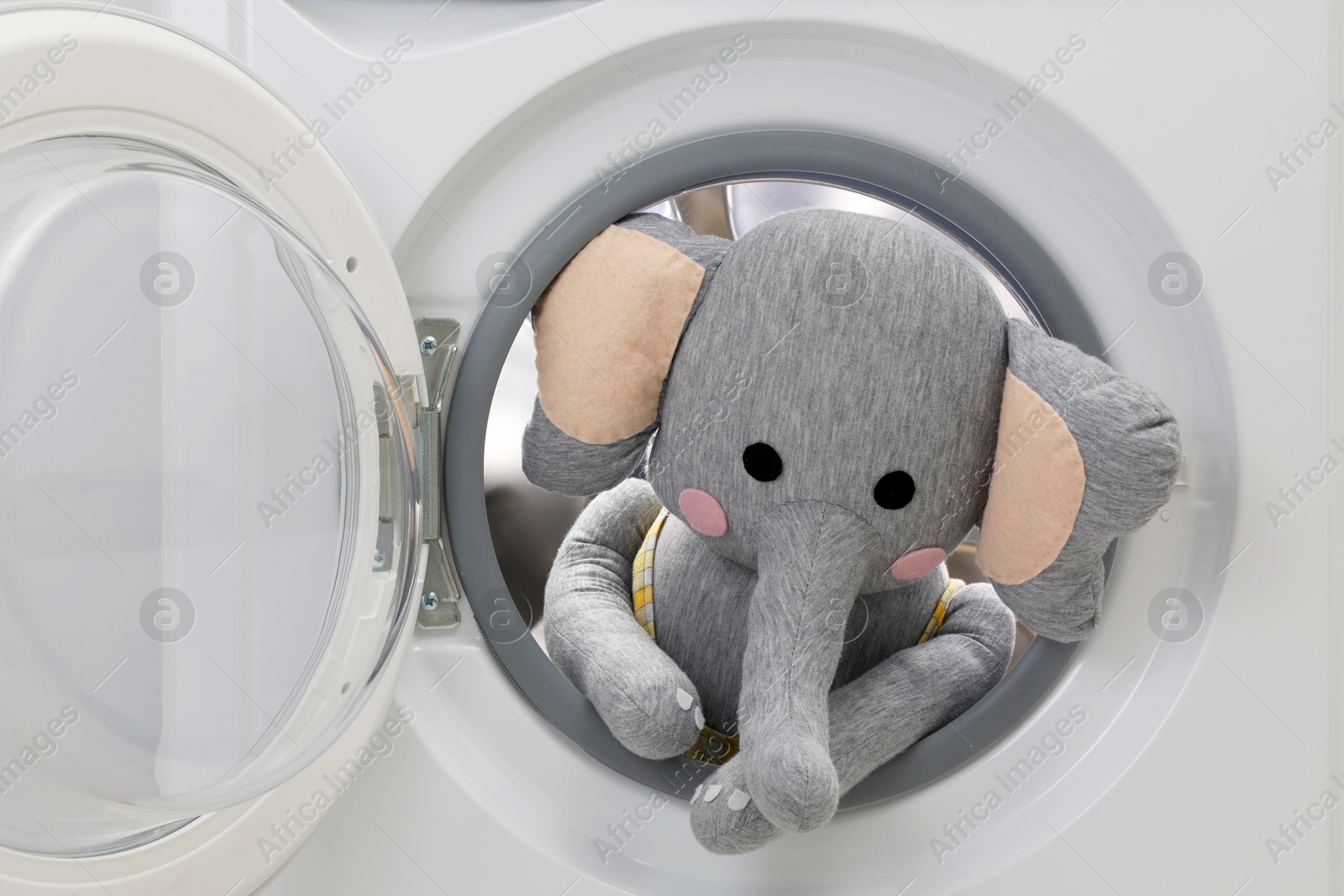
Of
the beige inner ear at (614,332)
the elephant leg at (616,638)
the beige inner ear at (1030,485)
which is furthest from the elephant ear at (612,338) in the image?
the beige inner ear at (1030,485)

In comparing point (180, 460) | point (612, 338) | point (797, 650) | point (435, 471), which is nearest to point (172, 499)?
point (180, 460)

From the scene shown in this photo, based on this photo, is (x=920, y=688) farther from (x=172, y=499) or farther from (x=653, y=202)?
(x=172, y=499)

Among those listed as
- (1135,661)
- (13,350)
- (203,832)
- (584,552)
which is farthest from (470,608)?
(1135,661)

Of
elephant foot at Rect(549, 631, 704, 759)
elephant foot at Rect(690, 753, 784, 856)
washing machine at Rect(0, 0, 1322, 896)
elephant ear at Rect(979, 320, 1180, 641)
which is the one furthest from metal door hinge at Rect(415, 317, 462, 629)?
elephant ear at Rect(979, 320, 1180, 641)

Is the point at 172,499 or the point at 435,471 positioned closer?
the point at 172,499

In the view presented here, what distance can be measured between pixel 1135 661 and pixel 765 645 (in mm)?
302

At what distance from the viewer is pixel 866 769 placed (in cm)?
68

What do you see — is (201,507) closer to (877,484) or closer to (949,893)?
(877,484)

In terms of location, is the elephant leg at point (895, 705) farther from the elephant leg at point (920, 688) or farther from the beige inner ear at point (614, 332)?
the beige inner ear at point (614, 332)

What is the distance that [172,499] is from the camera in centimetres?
56

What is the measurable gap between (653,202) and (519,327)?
5.3 inches

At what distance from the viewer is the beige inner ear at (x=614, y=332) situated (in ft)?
2.10

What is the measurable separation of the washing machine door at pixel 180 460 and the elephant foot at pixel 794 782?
257 millimetres

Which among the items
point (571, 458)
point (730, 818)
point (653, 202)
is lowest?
point (730, 818)
